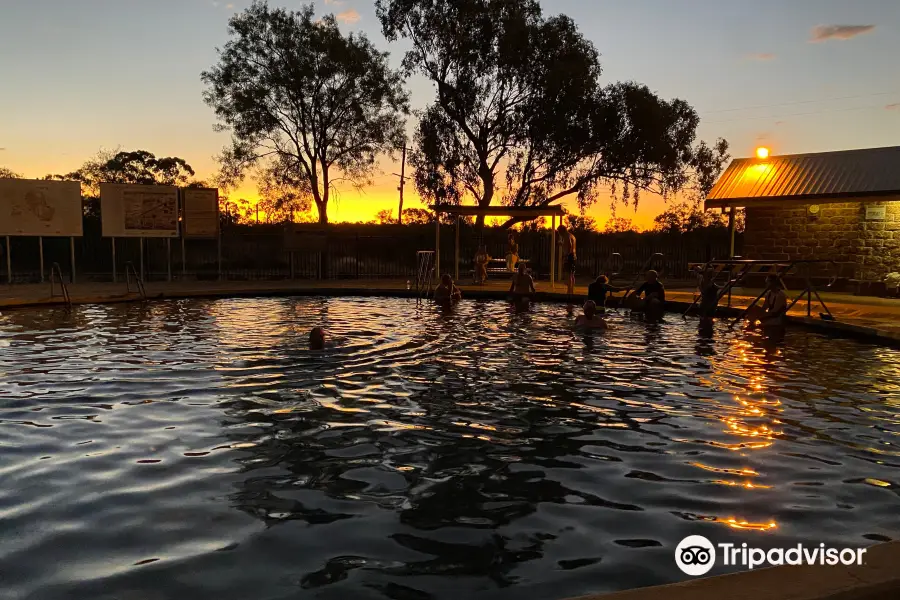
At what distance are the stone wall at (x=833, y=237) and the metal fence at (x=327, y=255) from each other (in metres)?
5.94

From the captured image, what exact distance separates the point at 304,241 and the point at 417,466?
23.5 metres

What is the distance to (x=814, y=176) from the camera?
2072cm

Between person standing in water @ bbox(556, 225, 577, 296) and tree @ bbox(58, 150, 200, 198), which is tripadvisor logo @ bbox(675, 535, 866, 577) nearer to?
person standing in water @ bbox(556, 225, 577, 296)

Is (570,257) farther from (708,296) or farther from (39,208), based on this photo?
(39,208)

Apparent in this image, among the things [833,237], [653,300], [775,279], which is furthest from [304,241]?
[833,237]

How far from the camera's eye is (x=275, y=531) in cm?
423

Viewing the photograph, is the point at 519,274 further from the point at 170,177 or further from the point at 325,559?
the point at 170,177

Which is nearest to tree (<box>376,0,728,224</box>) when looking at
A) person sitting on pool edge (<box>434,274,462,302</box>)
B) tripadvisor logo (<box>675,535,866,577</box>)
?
person sitting on pool edge (<box>434,274,462,302</box>)

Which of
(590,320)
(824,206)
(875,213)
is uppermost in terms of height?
(824,206)

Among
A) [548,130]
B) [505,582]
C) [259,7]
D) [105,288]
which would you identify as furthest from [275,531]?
[259,7]

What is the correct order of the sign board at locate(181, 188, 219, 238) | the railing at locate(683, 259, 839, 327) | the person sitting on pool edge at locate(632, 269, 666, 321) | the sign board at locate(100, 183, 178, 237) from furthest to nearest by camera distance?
the sign board at locate(181, 188, 219, 238)
the sign board at locate(100, 183, 178, 237)
the person sitting on pool edge at locate(632, 269, 666, 321)
the railing at locate(683, 259, 839, 327)

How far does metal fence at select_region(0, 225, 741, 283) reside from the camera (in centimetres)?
2844

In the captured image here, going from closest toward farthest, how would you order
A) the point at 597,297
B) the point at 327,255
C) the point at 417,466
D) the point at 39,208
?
the point at 417,466 → the point at 597,297 → the point at 39,208 → the point at 327,255

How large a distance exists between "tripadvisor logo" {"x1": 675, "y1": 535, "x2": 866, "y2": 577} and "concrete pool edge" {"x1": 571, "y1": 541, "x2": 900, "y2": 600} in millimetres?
1005
